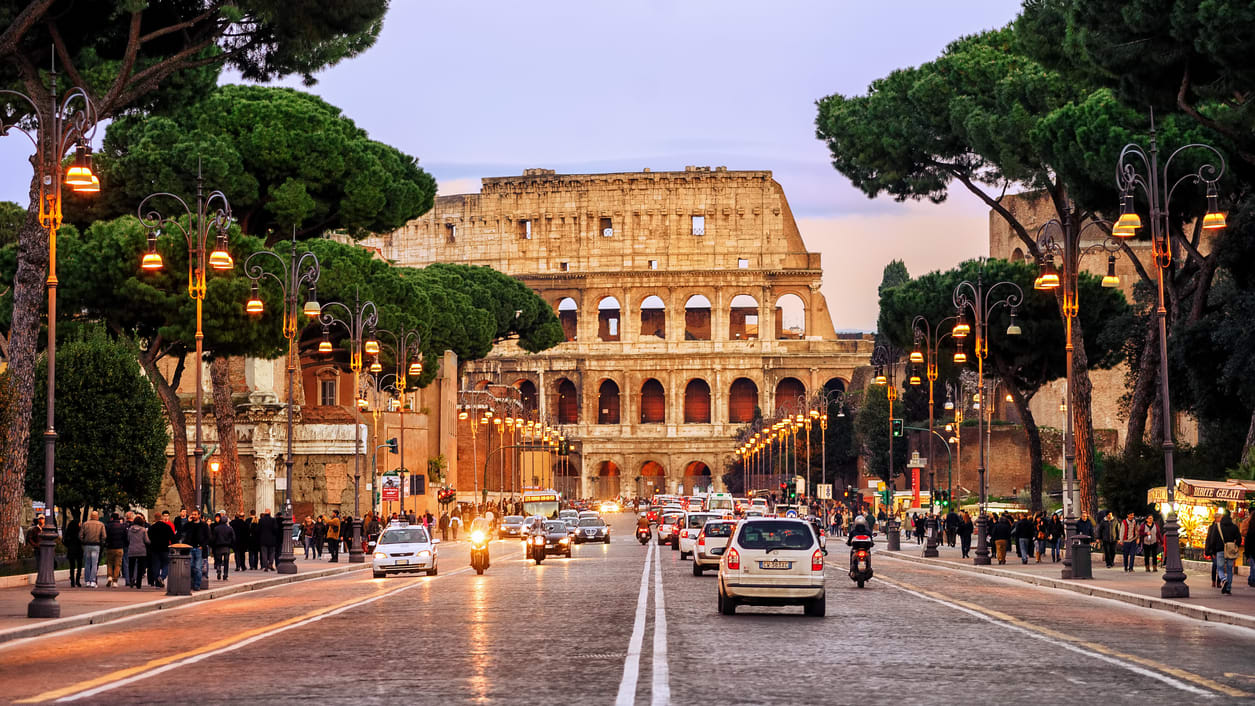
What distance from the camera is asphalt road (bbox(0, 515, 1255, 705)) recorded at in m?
12.1

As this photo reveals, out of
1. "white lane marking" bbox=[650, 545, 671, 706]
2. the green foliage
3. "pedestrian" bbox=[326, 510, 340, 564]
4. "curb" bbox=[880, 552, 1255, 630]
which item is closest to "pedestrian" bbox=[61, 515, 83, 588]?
the green foliage

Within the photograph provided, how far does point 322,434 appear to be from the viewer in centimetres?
6003

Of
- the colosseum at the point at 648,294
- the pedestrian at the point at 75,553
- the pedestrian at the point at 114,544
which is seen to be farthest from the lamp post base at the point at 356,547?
the colosseum at the point at 648,294

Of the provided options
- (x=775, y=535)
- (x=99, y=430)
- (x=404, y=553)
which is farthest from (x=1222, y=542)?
(x=99, y=430)

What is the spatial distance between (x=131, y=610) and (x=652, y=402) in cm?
12192

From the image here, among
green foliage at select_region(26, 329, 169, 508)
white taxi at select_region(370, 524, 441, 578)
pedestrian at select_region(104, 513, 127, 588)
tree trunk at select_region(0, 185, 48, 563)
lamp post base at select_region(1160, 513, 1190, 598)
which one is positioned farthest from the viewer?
green foliage at select_region(26, 329, 169, 508)

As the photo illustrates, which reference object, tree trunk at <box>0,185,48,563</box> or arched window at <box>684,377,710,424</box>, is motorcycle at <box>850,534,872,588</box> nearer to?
tree trunk at <box>0,185,48,563</box>

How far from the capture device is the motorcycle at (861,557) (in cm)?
2839

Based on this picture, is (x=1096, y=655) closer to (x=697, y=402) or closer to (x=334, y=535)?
(x=334, y=535)

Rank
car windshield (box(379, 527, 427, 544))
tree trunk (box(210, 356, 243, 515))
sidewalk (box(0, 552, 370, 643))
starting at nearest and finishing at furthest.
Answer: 1. sidewalk (box(0, 552, 370, 643))
2. car windshield (box(379, 527, 427, 544))
3. tree trunk (box(210, 356, 243, 515))

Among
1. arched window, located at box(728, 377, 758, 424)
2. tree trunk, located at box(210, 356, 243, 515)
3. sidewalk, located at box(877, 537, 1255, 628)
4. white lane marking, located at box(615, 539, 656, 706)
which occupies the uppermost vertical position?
arched window, located at box(728, 377, 758, 424)

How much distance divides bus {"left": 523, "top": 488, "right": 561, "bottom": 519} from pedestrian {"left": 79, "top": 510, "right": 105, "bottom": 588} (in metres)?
59.0

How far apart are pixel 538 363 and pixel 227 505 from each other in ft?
314

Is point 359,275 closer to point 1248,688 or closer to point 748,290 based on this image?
point 1248,688
